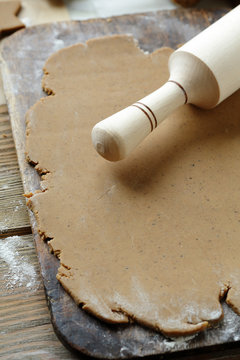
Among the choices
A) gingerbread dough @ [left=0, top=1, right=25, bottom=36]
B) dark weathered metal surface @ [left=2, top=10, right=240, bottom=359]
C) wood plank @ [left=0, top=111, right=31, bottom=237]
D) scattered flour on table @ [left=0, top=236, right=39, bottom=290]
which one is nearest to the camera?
dark weathered metal surface @ [left=2, top=10, right=240, bottom=359]

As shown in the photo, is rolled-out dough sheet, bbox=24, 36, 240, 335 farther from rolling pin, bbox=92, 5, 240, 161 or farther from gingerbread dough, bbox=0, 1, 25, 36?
gingerbread dough, bbox=0, 1, 25, 36

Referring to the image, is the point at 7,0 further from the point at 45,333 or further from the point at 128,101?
the point at 45,333

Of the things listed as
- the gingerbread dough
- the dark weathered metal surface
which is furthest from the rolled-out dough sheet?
the gingerbread dough

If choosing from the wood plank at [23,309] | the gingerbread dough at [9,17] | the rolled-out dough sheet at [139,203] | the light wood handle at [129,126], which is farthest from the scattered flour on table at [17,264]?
the gingerbread dough at [9,17]

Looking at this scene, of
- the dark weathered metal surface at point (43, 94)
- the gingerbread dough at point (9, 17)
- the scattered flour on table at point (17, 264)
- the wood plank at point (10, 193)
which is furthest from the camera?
the gingerbread dough at point (9, 17)

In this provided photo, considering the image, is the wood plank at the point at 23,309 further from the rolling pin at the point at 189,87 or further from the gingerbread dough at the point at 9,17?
the gingerbread dough at the point at 9,17
